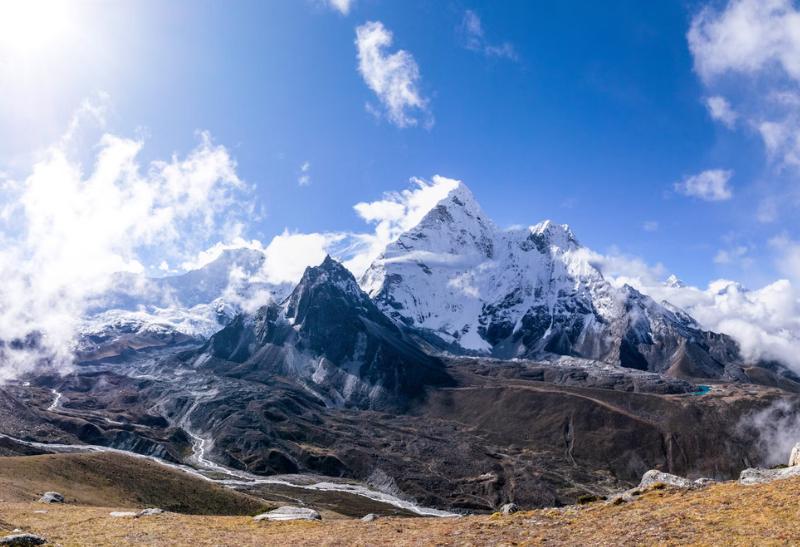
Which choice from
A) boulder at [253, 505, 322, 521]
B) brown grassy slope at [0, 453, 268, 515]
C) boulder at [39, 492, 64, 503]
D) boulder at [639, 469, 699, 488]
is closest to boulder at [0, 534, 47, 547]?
boulder at [253, 505, 322, 521]

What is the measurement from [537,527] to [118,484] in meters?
92.1

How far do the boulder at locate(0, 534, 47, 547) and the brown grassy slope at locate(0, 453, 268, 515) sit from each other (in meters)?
56.9

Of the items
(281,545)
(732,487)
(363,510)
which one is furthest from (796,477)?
(363,510)

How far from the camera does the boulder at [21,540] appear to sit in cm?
3266

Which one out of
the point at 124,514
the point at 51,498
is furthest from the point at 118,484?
the point at 124,514

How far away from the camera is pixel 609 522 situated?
38.1m

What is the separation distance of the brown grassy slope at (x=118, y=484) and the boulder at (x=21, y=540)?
56896mm

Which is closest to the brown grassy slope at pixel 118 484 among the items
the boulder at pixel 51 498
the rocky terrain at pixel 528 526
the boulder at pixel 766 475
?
the boulder at pixel 51 498

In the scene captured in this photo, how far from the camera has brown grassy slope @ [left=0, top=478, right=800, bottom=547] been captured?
107 feet

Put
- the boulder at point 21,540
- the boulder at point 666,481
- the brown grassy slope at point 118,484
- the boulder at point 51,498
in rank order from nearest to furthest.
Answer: the boulder at point 21,540, the boulder at point 666,481, the boulder at point 51,498, the brown grassy slope at point 118,484

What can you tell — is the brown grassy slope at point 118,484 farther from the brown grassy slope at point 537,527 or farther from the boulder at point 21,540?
the boulder at point 21,540

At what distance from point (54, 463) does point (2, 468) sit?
13482mm

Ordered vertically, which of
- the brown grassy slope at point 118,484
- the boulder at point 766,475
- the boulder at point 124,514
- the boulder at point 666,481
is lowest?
the brown grassy slope at point 118,484

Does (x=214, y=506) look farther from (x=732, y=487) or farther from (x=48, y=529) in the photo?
(x=732, y=487)
